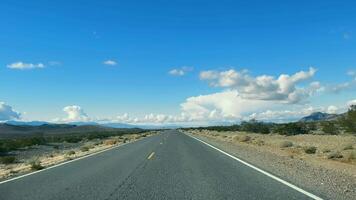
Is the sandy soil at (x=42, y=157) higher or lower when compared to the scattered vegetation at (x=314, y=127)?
lower

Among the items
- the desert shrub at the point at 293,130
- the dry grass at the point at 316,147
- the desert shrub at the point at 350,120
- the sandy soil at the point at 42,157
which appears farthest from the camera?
the desert shrub at the point at 293,130

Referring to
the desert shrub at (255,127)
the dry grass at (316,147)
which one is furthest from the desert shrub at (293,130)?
the dry grass at (316,147)

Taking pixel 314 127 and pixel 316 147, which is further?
pixel 314 127

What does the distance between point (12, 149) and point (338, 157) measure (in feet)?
125

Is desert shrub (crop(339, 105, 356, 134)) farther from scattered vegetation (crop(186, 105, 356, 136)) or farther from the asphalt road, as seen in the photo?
the asphalt road

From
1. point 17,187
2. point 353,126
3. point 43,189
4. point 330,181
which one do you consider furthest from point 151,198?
point 353,126

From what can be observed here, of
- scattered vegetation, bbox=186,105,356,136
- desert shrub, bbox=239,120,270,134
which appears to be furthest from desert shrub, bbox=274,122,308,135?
desert shrub, bbox=239,120,270,134

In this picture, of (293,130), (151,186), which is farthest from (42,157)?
(293,130)

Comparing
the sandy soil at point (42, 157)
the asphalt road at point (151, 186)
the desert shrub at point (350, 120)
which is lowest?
the asphalt road at point (151, 186)

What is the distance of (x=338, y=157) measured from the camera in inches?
928

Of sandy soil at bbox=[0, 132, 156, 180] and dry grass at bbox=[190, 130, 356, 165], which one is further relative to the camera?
dry grass at bbox=[190, 130, 356, 165]

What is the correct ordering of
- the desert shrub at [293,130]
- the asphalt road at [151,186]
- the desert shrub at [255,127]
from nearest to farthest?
1. the asphalt road at [151,186]
2. the desert shrub at [293,130]
3. the desert shrub at [255,127]

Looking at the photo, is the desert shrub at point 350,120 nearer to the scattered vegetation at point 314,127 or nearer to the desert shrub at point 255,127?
the scattered vegetation at point 314,127

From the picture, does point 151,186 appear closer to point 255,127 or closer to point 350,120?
point 350,120
